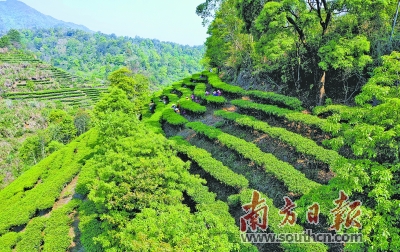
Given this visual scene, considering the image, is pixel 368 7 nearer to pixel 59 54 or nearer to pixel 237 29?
pixel 237 29

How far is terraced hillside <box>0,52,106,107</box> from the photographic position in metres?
72.7

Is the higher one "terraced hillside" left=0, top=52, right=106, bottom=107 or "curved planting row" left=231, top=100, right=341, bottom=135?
"curved planting row" left=231, top=100, right=341, bottom=135

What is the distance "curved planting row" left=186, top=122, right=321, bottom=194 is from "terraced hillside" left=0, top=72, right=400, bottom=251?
0.05m

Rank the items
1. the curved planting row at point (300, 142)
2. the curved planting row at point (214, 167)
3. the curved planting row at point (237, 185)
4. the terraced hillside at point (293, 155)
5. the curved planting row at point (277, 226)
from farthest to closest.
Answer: the curved planting row at point (214, 167) < the curved planting row at point (300, 142) < the curved planting row at point (237, 185) < the curved planting row at point (277, 226) < the terraced hillside at point (293, 155)

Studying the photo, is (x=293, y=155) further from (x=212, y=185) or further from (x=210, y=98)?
(x=210, y=98)

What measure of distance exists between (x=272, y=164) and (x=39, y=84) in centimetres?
8668

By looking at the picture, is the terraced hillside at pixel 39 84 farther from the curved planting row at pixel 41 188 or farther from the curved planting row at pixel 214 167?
the curved planting row at pixel 214 167

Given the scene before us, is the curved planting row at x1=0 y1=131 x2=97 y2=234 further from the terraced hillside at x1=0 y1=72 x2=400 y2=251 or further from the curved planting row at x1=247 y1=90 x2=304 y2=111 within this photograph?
the curved planting row at x1=247 y1=90 x2=304 y2=111

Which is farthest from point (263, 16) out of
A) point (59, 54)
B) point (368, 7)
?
point (59, 54)

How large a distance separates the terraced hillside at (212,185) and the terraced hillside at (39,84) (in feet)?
195

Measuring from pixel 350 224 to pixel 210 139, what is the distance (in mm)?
Result: 10544

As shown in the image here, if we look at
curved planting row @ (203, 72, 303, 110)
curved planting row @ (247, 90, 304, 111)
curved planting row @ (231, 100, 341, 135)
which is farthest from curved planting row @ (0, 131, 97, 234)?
curved planting row @ (247, 90, 304, 111)

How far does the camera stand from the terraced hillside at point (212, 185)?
24.4ft

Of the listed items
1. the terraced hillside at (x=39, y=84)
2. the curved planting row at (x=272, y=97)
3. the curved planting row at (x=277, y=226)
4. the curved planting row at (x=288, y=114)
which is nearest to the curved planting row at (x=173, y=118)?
the curved planting row at (x=288, y=114)
